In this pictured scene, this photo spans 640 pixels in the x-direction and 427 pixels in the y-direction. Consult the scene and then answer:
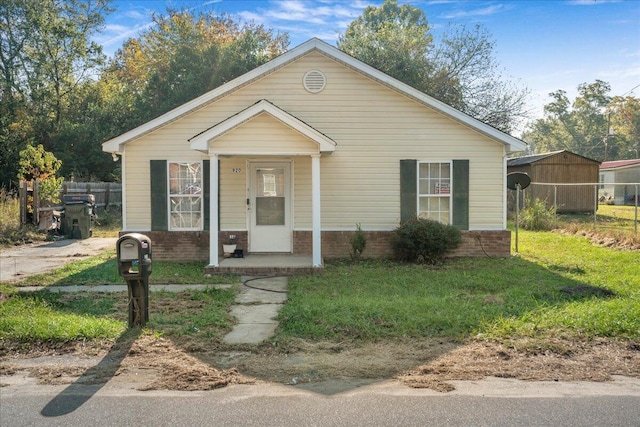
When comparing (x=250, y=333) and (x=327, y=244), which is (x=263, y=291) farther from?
(x=327, y=244)

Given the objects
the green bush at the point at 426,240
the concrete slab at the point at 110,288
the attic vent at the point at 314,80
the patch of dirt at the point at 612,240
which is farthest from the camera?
the patch of dirt at the point at 612,240

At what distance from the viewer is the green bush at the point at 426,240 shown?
38.2 ft

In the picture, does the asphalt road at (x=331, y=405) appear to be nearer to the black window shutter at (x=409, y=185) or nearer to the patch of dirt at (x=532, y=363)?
the patch of dirt at (x=532, y=363)

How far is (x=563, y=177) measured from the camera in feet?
89.6

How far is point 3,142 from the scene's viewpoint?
2752 cm

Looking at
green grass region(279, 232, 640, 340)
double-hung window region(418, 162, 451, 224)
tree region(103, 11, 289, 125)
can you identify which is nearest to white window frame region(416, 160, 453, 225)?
double-hung window region(418, 162, 451, 224)

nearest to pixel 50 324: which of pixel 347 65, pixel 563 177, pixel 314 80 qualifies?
pixel 314 80

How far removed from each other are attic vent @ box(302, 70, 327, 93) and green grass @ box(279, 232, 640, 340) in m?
4.39

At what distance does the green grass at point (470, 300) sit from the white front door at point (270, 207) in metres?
1.69

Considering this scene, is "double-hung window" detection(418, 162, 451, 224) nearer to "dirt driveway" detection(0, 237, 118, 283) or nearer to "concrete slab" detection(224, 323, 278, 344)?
"concrete slab" detection(224, 323, 278, 344)

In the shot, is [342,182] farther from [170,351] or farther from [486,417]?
[486,417]

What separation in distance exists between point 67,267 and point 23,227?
7.37 metres

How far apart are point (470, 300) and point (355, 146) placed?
228 inches

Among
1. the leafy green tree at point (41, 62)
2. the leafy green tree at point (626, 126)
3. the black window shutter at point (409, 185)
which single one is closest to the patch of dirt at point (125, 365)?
the black window shutter at point (409, 185)
